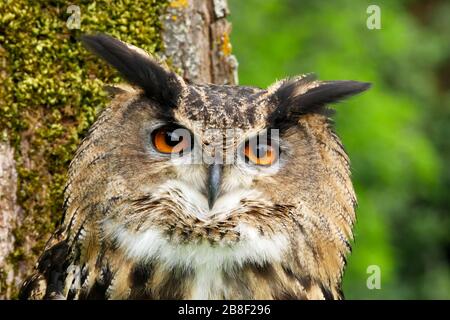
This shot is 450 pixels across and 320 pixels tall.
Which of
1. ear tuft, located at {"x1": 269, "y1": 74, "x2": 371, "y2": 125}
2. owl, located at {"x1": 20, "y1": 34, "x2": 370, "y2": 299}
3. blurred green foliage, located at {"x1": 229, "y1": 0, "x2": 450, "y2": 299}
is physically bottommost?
owl, located at {"x1": 20, "y1": 34, "x2": 370, "y2": 299}

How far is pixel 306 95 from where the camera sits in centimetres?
223

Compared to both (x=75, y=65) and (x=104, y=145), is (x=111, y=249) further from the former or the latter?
(x=75, y=65)

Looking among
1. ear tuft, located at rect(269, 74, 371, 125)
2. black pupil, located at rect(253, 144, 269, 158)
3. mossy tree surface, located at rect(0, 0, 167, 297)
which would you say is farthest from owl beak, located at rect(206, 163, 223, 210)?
mossy tree surface, located at rect(0, 0, 167, 297)

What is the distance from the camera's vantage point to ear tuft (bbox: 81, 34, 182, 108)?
2105mm

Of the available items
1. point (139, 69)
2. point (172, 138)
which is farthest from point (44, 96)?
point (172, 138)

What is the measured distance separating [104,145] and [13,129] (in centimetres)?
46

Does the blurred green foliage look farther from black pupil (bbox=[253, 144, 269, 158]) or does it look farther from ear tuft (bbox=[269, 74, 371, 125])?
black pupil (bbox=[253, 144, 269, 158])

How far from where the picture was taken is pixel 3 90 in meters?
2.43

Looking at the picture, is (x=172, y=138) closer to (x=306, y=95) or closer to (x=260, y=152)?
(x=260, y=152)

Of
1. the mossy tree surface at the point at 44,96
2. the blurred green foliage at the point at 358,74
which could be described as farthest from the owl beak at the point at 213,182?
the blurred green foliage at the point at 358,74

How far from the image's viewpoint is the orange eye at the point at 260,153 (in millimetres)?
2097

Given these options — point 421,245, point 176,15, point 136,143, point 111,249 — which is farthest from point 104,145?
point 421,245
